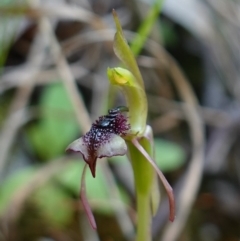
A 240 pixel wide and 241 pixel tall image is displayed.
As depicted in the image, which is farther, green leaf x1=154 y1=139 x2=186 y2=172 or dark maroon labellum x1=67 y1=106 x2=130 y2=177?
green leaf x1=154 y1=139 x2=186 y2=172

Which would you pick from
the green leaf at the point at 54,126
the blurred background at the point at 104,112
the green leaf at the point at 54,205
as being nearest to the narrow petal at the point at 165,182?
the blurred background at the point at 104,112

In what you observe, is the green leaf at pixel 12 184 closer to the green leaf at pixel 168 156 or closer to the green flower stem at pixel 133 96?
the green leaf at pixel 168 156

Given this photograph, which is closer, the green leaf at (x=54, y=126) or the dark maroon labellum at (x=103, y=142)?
the dark maroon labellum at (x=103, y=142)

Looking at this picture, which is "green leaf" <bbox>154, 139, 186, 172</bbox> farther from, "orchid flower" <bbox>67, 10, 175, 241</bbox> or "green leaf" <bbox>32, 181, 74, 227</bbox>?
"orchid flower" <bbox>67, 10, 175, 241</bbox>

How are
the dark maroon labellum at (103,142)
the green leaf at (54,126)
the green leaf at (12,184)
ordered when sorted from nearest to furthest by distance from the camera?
the dark maroon labellum at (103,142), the green leaf at (12,184), the green leaf at (54,126)

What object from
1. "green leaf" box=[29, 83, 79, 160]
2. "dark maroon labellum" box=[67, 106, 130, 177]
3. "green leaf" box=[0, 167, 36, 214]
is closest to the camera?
"dark maroon labellum" box=[67, 106, 130, 177]

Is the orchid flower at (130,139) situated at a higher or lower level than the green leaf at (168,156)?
higher

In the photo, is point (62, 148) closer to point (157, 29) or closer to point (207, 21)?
point (157, 29)

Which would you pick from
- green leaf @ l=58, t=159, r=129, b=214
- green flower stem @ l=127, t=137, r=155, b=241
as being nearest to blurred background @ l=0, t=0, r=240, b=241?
green leaf @ l=58, t=159, r=129, b=214

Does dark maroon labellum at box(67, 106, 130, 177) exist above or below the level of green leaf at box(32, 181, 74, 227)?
above
